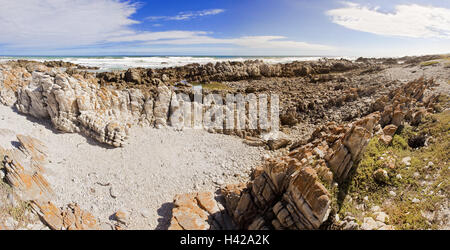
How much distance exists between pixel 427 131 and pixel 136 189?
2063 cm

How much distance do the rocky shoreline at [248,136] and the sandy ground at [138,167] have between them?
2.39 ft

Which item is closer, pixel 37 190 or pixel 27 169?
pixel 37 190

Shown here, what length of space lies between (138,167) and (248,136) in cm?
1066

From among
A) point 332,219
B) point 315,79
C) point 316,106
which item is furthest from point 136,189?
point 315,79

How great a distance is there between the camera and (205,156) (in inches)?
693

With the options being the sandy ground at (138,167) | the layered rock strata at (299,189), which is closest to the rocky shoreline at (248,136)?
the layered rock strata at (299,189)

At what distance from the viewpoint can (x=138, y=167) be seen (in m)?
15.6

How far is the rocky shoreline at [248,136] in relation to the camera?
31.4ft

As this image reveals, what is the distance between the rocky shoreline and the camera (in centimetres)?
956

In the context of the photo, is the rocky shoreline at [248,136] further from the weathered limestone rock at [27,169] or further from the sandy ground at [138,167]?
the sandy ground at [138,167]

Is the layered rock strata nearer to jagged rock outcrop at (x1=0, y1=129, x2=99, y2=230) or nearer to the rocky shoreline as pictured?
the rocky shoreline

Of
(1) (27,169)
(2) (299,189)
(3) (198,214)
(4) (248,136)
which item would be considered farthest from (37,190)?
(4) (248,136)

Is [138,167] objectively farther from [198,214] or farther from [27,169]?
[198,214]

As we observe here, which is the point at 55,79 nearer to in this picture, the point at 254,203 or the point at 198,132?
the point at 198,132
